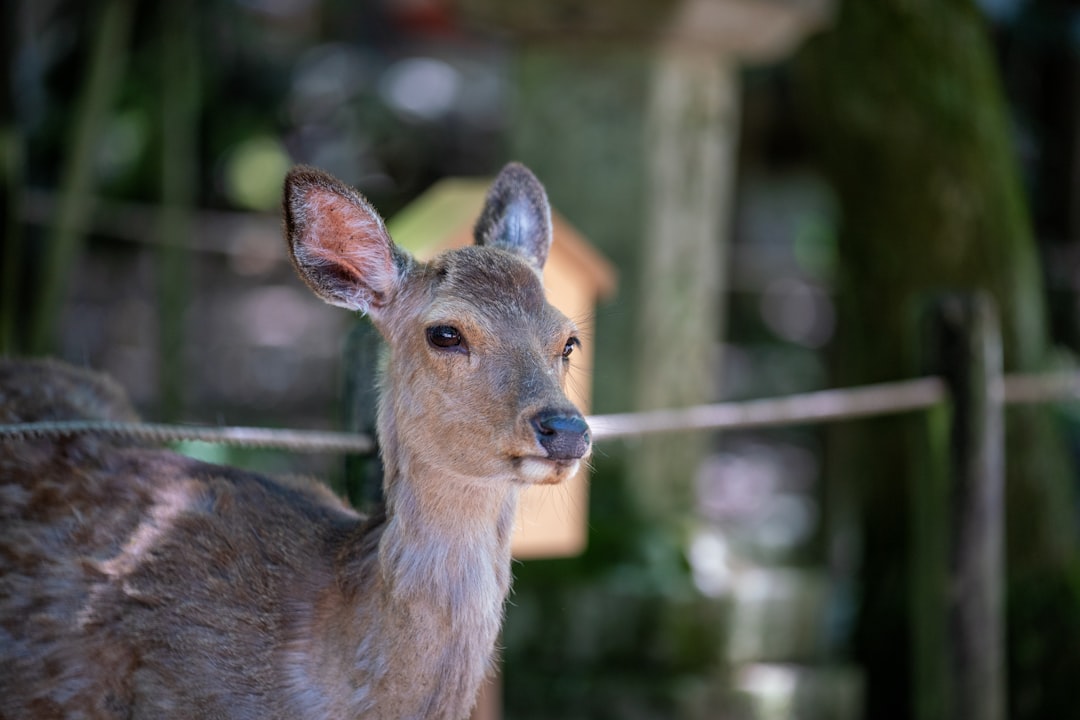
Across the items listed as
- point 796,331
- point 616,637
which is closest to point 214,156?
point 796,331

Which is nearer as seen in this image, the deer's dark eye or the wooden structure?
the deer's dark eye

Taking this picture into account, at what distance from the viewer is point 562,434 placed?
8.54 feet

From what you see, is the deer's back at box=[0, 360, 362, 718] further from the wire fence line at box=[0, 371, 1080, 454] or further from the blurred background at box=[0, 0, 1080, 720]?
the blurred background at box=[0, 0, 1080, 720]

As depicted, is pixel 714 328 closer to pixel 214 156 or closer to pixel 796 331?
pixel 214 156

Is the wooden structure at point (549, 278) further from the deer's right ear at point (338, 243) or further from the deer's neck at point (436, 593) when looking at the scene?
the deer's neck at point (436, 593)

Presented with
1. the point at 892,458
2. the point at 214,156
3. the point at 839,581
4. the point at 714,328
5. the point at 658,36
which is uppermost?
the point at 214,156

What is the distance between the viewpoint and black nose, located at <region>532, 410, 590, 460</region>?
102 inches

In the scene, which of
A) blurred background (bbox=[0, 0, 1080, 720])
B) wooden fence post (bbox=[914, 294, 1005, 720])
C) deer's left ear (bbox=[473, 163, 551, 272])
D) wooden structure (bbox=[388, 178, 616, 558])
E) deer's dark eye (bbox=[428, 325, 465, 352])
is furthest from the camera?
blurred background (bbox=[0, 0, 1080, 720])

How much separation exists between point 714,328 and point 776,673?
143 centimetres

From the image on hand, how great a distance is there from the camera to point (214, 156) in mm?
10258

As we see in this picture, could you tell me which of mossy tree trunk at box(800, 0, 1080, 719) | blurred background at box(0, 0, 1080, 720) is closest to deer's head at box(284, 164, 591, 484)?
blurred background at box(0, 0, 1080, 720)

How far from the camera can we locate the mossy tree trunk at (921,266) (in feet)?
19.4

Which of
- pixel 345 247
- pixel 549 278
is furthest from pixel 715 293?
pixel 345 247

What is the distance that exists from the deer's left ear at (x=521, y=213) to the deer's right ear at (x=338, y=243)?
344 millimetres
